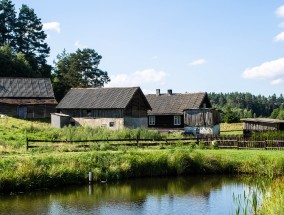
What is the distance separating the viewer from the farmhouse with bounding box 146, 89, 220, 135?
55125 millimetres

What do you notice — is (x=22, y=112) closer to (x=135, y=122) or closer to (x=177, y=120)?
(x=135, y=122)

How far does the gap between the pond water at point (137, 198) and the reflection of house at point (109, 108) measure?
2434cm

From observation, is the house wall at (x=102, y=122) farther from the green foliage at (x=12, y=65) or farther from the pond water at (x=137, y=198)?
the pond water at (x=137, y=198)

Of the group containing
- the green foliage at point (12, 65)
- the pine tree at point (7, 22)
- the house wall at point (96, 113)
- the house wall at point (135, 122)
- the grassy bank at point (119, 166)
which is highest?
the pine tree at point (7, 22)

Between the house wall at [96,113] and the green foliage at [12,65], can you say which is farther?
the green foliage at [12,65]

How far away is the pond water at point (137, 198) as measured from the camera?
20.2m

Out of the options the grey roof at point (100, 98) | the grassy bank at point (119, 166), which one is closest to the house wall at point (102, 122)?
the grey roof at point (100, 98)

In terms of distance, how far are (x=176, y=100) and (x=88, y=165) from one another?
33512 mm

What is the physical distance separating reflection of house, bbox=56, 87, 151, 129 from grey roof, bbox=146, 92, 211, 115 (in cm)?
397

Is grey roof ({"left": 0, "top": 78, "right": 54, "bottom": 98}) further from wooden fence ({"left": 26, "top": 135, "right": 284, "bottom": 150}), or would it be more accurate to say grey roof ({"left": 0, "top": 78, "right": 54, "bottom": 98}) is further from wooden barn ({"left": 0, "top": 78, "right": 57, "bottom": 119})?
wooden fence ({"left": 26, "top": 135, "right": 284, "bottom": 150})

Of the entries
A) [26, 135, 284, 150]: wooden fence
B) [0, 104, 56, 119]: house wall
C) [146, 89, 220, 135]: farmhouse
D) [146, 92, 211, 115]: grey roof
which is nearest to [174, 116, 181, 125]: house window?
[146, 89, 220, 135]: farmhouse

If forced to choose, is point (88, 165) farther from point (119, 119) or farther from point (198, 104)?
point (198, 104)

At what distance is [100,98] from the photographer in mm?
54594

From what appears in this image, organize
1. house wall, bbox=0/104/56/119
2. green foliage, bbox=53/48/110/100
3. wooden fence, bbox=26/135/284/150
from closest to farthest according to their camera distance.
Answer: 1. wooden fence, bbox=26/135/284/150
2. house wall, bbox=0/104/56/119
3. green foliage, bbox=53/48/110/100
